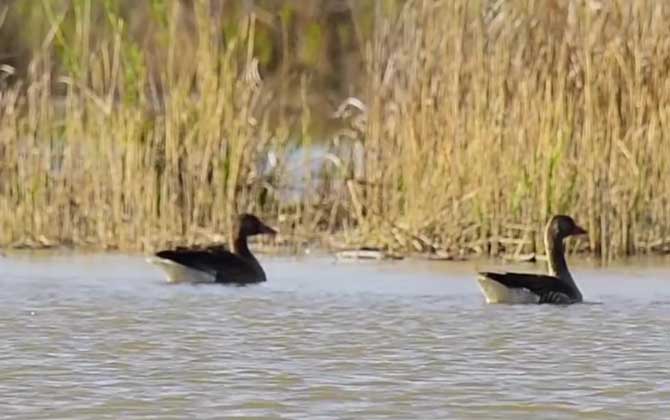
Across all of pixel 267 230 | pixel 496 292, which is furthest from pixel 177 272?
pixel 496 292

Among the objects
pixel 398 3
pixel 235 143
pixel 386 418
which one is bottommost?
pixel 386 418

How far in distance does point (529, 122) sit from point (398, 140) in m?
0.92

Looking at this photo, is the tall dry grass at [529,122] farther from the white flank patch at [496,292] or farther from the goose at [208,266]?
the white flank patch at [496,292]

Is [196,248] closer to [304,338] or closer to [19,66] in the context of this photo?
[304,338]

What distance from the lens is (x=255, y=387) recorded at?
24.8 ft

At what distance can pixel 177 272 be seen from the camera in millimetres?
11977

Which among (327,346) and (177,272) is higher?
(177,272)

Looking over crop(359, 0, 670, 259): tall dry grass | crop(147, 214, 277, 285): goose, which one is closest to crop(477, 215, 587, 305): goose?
crop(359, 0, 670, 259): tall dry grass

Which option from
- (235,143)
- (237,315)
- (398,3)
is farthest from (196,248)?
(398,3)

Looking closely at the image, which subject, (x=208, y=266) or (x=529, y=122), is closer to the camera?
(x=208, y=266)

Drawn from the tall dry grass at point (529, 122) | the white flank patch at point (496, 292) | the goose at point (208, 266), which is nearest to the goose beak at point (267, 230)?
the goose at point (208, 266)

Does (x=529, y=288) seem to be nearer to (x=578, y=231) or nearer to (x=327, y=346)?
(x=578, y=231)

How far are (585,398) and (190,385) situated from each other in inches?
56.8

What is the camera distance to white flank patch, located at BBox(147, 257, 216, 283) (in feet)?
39.0
